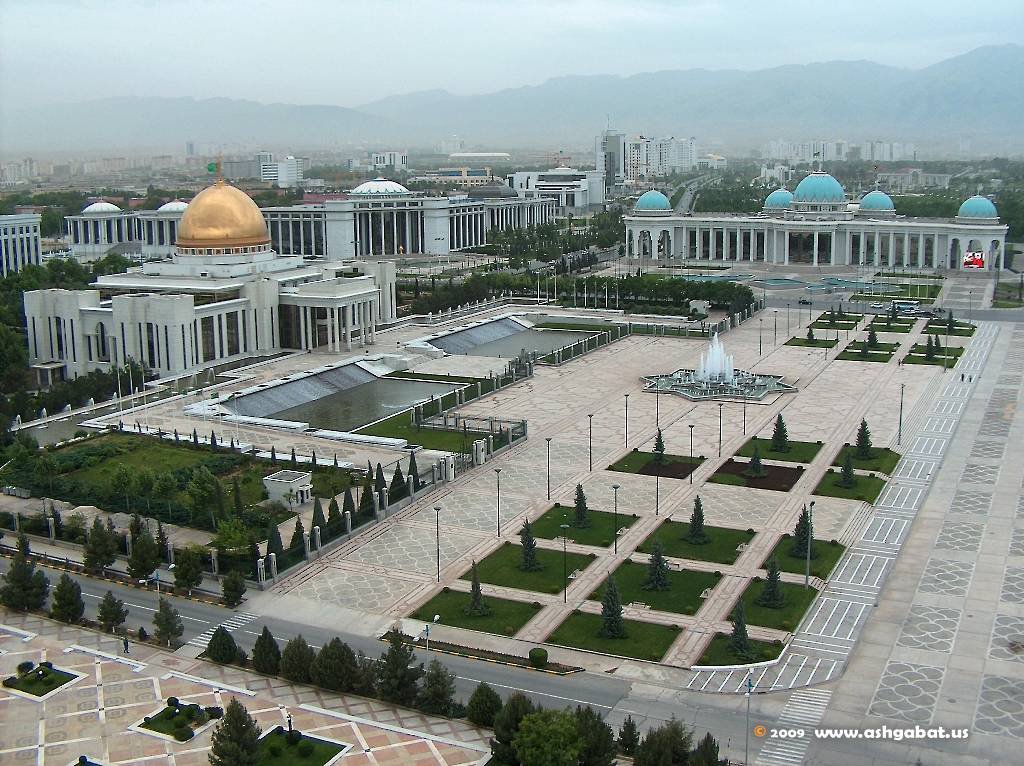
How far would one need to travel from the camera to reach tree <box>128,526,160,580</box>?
30.8 m

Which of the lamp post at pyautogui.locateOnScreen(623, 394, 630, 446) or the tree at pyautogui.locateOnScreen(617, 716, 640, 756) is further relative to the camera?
the lamp post at pyautogui.locateOnScreen(623, 394, 630, 446)

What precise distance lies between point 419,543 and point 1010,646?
55.1 ft

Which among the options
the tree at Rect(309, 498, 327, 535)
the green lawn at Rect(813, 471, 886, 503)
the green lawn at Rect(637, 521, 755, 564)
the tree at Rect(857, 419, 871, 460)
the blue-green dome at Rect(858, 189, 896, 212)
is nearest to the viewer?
the green lawn at Rect(637, 521, 755, 564)

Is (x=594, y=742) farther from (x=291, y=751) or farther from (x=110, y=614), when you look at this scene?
(x=110, y=614)

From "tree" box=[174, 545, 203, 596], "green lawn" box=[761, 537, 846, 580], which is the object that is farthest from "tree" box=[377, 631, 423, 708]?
"green lawn" box=[761, 537, 846, 580]

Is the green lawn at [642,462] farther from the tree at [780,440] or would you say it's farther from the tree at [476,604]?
the tree at [476,604]

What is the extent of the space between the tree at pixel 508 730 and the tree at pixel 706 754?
10.7ft

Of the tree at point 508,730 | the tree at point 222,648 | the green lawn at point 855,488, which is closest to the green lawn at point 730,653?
the tree at point 508,730

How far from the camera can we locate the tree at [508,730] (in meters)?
21.1

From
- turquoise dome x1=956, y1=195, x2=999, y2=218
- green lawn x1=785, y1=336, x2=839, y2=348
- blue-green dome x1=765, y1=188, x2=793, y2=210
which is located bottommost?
green lawn x1=785, y1=336, x2=839, y2=348

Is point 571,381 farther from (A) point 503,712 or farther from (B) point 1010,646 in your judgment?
(A) point 503,712

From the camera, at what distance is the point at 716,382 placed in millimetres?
55344

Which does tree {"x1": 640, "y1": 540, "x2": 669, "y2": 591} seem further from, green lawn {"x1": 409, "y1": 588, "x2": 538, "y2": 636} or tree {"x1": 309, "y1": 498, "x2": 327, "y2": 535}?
tree {"x1": 309, "y1": 498, "x2": 327, "y2": 535}

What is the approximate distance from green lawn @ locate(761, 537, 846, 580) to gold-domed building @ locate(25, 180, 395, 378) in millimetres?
35259
